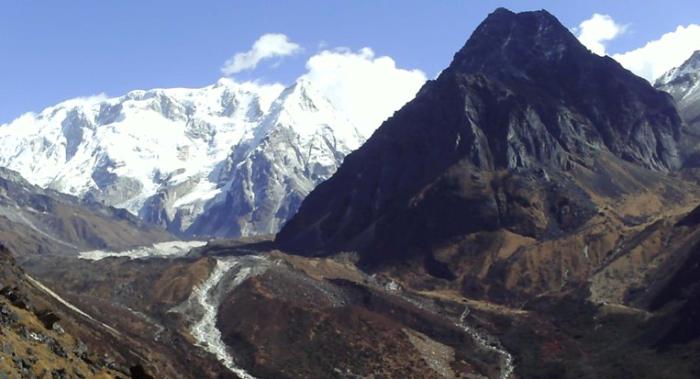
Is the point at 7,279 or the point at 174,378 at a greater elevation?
the point at 7,279

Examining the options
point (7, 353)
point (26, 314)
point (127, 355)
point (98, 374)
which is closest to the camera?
point (7, 353)

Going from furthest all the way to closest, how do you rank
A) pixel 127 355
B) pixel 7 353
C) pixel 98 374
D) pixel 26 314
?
pixel 127 355
pixel 26 314
pixel 98 374
pixel 7 353

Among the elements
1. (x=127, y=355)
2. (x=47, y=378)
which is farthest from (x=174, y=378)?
(x=47, y=378)

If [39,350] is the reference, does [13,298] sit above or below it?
above

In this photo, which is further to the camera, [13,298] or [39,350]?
[13,298]

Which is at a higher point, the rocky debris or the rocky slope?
the rocky debris

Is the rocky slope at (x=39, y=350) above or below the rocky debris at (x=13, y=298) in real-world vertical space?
below

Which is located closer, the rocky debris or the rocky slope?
the rocky slope

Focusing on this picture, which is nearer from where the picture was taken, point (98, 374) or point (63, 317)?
point (98, 374)

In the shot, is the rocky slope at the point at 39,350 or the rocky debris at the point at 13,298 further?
the rocky debris at the point at 13,298

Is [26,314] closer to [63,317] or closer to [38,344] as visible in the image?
[38,344]
